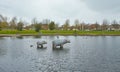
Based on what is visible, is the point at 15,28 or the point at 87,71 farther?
the point at 15,28

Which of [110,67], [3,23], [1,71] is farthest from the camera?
[3,23]

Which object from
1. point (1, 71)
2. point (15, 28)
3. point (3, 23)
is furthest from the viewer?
point (15, 28)

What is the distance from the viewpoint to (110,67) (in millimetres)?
33969

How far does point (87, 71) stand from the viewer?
102 ft

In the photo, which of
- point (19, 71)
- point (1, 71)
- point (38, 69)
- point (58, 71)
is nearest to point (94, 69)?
point (58, 71)

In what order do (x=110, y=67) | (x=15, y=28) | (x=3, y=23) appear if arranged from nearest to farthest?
1. (x=110, y=67)
2. (x=3, y=23)
3. (x=15, y=28)

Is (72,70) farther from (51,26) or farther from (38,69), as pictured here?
(51,26)

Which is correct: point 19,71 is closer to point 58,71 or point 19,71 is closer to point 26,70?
point 26,70

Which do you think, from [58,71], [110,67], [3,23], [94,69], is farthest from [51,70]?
[3,23]

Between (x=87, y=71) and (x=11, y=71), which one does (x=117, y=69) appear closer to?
(x=87, y=71)

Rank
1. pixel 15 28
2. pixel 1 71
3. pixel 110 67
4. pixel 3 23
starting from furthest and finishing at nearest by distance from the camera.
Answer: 1. pixel 15 28
2. pixel 3 23
3. pixel 110 67
4. pixel 1 71

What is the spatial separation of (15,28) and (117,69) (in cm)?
17005

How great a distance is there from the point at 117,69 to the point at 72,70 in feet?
18.6

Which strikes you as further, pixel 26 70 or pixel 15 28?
pixel 15 28
